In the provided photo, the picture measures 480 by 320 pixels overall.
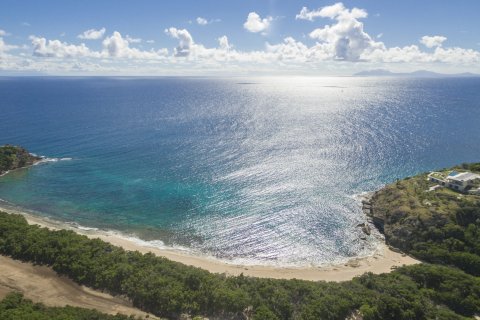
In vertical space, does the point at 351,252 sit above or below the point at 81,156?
below

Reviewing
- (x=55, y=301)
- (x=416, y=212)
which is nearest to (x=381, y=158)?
(x=416, y=212)

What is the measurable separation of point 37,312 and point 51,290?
8.99 metres

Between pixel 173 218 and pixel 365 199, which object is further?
pixel 365 199

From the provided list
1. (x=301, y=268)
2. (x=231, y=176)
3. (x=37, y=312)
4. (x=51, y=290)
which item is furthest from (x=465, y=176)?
(x=37, y=312)

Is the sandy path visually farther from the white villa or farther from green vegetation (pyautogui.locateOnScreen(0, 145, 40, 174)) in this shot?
the white villa

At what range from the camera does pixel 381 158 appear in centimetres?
12069

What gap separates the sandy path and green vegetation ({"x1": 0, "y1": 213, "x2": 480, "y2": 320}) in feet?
4.11

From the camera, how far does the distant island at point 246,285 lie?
45.6 meters

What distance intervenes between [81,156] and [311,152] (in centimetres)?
9157

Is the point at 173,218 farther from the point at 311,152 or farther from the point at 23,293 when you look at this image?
the point at 311,152

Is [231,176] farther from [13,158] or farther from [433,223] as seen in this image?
[13,158]

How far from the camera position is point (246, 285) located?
2023 inches

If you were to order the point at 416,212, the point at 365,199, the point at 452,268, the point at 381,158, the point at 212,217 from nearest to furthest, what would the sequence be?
1. the point at 452,268
2. the point at 416,212
3. the point at 212,217
4. the point at 365,199
5. the point at 381,158

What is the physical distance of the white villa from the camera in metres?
82.8
